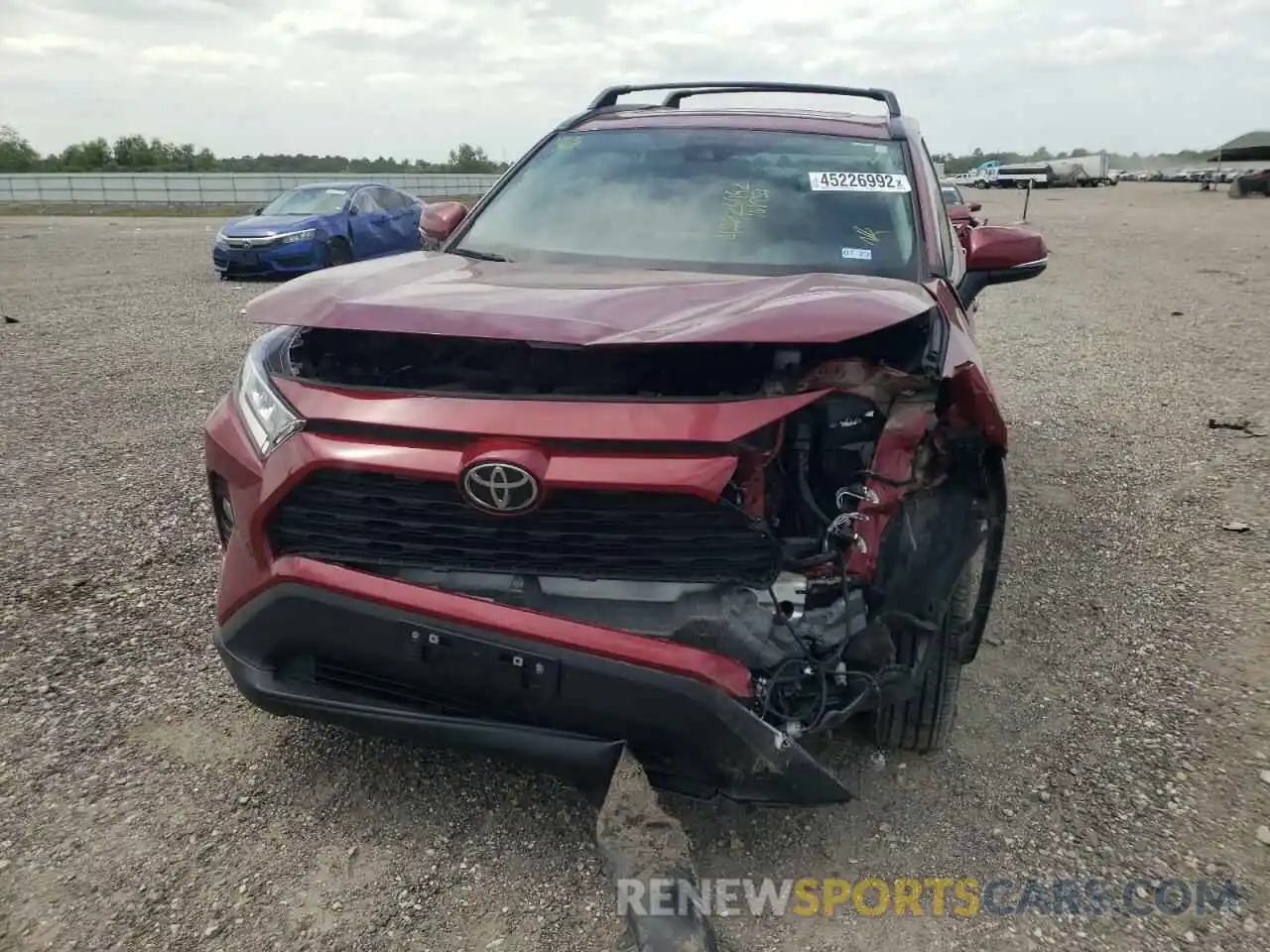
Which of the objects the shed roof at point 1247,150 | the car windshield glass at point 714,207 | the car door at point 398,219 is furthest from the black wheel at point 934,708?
the shed roof at point 1247,150

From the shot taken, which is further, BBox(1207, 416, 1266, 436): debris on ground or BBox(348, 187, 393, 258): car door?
BBox(348, 187, 393, 258): car door

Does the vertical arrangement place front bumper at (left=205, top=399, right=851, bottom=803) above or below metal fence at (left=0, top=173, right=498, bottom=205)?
below

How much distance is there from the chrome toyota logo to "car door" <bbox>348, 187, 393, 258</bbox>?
13.2 meters

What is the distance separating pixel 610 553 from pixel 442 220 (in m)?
2.42

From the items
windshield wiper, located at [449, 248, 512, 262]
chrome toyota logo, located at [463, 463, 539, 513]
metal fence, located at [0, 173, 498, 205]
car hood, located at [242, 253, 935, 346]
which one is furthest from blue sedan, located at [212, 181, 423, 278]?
metal fence, located at [0, 173, 498, 205]

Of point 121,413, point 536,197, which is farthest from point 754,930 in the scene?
point 121,413

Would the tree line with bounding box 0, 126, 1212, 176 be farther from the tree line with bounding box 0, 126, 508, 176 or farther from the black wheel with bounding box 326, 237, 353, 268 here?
the black wheel with bounding box 326, 237, 353, 268

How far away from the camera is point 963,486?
2.62 m

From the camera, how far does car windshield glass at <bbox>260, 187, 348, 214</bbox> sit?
14.4 meters

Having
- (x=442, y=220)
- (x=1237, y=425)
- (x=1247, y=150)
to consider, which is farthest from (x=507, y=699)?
(x=1247, y=150)

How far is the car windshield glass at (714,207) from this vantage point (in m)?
3.20

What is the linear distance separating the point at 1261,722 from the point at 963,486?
4.46ft

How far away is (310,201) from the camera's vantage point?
1464 centimetres

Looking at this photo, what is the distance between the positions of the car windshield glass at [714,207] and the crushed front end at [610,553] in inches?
32.8
